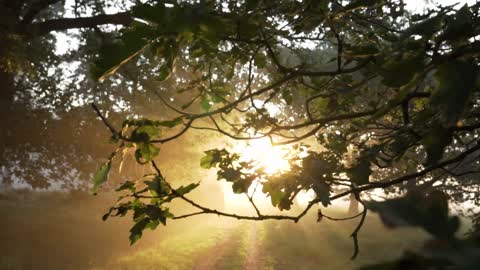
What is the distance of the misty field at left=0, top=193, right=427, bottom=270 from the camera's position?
13953 mm

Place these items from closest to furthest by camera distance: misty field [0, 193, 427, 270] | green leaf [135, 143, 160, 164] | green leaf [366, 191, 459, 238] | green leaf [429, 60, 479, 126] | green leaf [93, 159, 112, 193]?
green leaf [366, 191, 459, 238]
green leaf [429, 60, 479, 126]
green leaf [93, 159, 112, 193]
green leaf [135, 143, 160, 164]
misty field [0, 193, 427, 270]

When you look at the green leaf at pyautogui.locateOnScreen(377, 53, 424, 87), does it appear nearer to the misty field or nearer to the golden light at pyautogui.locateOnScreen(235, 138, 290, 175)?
the golden light at pyautogui.locateOnScreen(235, 138, 290, 175)

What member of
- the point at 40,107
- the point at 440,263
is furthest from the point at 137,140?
the point at 40,107

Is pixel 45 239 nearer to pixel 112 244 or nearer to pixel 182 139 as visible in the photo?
pixel 112 244

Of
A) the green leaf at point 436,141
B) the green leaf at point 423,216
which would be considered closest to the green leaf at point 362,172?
the green leaf at point 436,141

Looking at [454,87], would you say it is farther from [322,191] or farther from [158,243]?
[158,243]

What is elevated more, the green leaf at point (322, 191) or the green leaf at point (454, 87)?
the green leaf at point (454, 87)

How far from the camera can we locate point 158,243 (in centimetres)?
1800

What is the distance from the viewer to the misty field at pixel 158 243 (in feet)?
45.8

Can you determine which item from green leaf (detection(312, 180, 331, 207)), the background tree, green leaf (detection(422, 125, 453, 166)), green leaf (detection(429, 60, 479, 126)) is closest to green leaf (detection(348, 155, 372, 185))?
the background tree

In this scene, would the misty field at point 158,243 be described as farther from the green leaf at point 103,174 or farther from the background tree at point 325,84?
the green leaf at point 103,174

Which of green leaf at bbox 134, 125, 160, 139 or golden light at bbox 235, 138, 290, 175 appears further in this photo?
golden light at bbox 235, 138, 290, 175

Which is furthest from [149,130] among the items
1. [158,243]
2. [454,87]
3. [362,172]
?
[158,243]

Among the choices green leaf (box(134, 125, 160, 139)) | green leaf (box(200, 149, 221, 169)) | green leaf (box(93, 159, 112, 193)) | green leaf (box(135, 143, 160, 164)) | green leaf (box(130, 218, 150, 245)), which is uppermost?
green leaf (box(134, 125, 160, 139))
